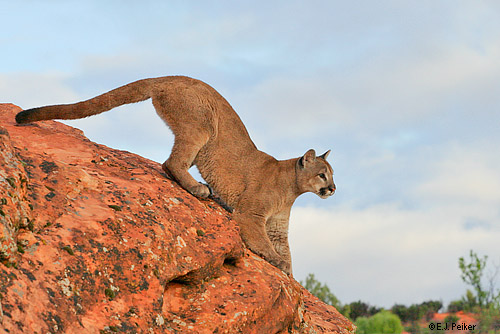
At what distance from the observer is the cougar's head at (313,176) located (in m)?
8.66

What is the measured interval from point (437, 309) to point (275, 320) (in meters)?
21.9

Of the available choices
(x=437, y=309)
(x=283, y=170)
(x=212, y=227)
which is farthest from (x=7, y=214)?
(x=437, y=309)

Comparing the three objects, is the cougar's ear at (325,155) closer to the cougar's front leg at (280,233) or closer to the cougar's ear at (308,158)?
the cougar's ear at (308,158)

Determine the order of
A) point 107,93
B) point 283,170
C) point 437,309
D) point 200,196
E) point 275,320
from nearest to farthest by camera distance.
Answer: point 275,320 → point 200,196 → point 107,93 → point 283,170 → point 437,309

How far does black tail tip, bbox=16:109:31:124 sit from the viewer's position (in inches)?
274

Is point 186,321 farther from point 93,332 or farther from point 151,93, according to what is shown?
point 151,93

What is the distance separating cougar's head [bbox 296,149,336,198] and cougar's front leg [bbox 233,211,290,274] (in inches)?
50.0

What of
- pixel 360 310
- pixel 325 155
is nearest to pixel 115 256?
pixel 325 155

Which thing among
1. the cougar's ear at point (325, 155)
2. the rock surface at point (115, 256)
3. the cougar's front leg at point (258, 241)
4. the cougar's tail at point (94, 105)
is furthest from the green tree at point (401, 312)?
the cougar's tail at point (94, 105)

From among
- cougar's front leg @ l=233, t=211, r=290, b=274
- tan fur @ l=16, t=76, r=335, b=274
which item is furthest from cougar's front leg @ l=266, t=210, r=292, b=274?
cougar's front leg @ l=233, t=211, r=290, b=274

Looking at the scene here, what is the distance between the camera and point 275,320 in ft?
19.0

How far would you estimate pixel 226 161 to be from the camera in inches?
324

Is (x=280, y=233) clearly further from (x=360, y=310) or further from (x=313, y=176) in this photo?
(x=360, y=310)

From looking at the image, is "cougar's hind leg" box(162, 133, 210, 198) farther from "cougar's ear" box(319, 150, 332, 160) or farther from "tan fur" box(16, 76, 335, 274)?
"cougar's ear" box(319, 150, 332, 160)
